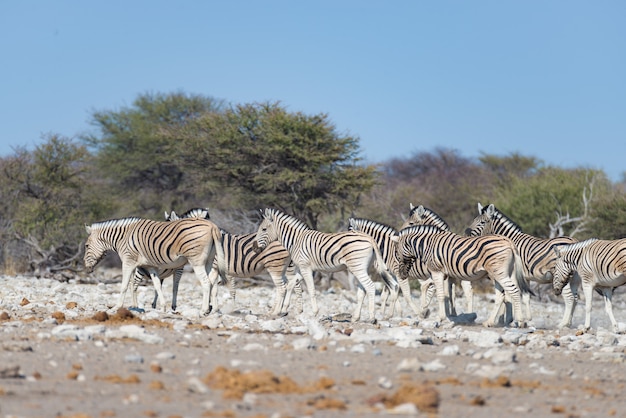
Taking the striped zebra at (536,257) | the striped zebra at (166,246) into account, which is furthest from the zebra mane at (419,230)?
the striped zebra at (166,246)

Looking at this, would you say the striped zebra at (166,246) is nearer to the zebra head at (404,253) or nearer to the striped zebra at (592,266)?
the zebra head at (404,253)

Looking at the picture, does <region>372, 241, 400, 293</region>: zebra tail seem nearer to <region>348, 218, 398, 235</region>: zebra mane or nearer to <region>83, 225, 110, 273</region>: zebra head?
<region>348, 218, 398, 235</region>: zebra mane

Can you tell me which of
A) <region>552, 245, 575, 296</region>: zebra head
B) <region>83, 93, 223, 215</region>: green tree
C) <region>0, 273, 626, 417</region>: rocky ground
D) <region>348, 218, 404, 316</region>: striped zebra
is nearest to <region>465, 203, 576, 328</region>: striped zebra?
<region>552, 245, 575, 296</region>: zebra head

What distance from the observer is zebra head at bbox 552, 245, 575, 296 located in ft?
50.9

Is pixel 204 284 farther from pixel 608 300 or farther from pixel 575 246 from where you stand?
pixel 608 300

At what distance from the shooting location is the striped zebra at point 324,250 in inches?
575

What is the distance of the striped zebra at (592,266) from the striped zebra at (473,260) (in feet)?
2.37

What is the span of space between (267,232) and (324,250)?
131 cm

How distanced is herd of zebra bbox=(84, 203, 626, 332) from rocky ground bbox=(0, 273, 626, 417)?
1.81m

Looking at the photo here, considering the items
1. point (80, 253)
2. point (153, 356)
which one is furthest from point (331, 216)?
point (153, 356)

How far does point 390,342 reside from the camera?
1054cm

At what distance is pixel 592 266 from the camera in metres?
15.0

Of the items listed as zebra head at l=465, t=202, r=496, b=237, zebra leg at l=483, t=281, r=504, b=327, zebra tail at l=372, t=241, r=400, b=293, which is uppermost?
zebra head at l=465, t=202, r=496, b=237

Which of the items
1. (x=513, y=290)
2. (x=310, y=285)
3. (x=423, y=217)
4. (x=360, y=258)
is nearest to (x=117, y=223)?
(x=310, y=285)
